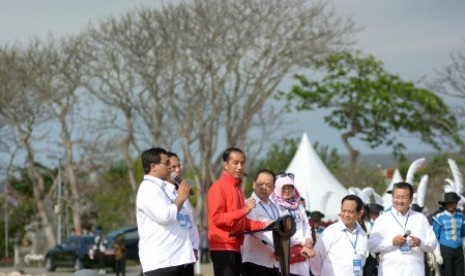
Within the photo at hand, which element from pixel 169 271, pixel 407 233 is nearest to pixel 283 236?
pixel 169 271

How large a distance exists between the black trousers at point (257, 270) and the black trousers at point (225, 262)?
345 mm

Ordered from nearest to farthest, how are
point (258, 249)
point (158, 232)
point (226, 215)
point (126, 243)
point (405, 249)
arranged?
point (158, 232) < point (226, 215) < point (258, 249) < point (405, 249) < point (126, 243)

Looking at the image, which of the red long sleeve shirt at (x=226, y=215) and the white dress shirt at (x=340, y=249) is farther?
the white dress shirt at (x=340, y=249)

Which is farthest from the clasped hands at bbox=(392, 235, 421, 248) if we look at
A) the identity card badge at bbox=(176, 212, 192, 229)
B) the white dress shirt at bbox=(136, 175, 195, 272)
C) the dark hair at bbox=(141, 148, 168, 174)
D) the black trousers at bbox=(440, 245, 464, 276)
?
the black trousers at bbox=(440, 245, 464, 276)

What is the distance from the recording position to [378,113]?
182 feet

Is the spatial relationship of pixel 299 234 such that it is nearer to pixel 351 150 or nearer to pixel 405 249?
pixel 405 249

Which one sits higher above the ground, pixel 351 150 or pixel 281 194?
pixel 351 150

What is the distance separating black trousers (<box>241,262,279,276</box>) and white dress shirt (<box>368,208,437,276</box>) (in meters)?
1.05

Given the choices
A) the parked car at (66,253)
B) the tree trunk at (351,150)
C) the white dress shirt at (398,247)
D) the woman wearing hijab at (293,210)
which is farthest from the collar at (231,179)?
the tree trunk at (351,150)

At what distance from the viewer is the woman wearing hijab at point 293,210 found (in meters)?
11.7

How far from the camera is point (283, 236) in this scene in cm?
1081

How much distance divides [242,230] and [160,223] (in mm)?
1142

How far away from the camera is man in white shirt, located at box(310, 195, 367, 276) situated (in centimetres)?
1144

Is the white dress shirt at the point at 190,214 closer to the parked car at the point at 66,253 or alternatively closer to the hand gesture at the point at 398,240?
the hand gesture at the point at 398,240
